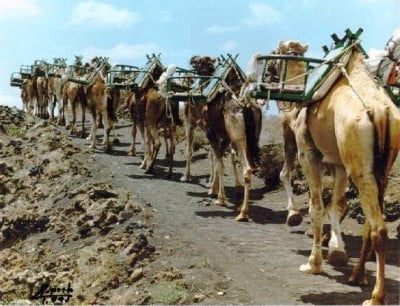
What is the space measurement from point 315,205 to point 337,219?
115cm

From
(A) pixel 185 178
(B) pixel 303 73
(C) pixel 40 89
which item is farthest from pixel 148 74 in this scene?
(C) pixel 40 89

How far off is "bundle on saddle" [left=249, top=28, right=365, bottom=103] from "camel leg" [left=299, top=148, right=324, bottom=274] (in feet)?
2.51

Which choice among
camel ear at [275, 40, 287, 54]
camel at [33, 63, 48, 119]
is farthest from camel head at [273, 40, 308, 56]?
camel at [33, 63, 48, 119]

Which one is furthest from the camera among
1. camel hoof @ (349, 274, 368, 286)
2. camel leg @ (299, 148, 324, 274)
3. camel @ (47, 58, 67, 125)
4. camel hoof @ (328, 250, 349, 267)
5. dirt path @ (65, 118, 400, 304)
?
camel @ (47, 58, 67, 125)

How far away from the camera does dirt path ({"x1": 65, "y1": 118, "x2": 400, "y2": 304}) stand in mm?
7840

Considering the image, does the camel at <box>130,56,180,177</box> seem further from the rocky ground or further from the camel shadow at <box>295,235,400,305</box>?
the camel shadow at <box>295,235,400,305</box>

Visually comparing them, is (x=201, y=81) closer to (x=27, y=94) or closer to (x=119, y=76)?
(x=119, y=76)

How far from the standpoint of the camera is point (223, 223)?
12492 millimetres

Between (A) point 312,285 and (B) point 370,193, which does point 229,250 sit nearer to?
(A) point 312,285

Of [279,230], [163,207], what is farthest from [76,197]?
[279,230]

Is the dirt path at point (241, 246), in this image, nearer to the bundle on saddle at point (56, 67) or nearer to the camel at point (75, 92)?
the camel at point (75, 92)

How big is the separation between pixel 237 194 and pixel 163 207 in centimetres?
283

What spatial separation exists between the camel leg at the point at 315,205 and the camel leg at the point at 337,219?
0.42 meters

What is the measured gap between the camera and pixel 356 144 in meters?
6.96
